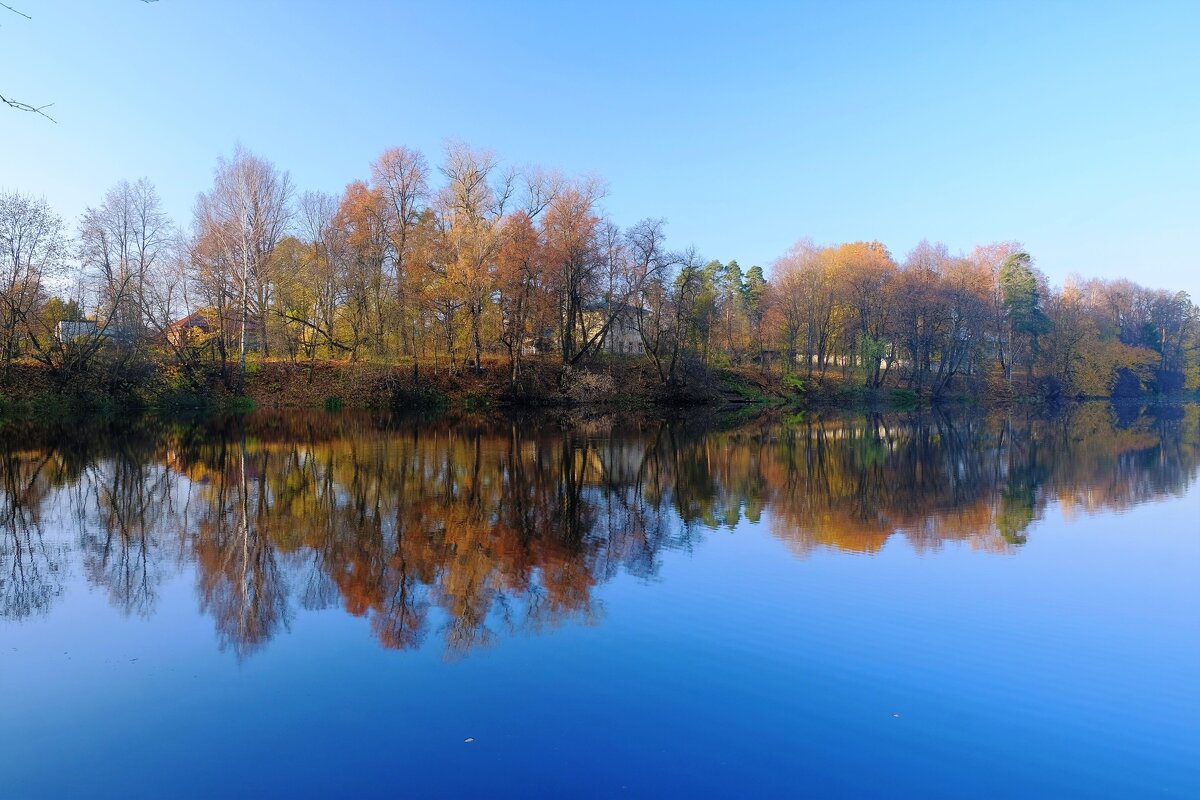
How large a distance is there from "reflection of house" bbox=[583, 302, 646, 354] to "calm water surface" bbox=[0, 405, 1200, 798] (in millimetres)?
32361

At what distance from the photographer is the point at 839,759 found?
4.89m

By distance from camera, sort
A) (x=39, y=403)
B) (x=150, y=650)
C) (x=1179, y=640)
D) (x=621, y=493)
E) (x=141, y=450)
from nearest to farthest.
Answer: (x=150, y=650) < (x=1179, y=640) < (x=621, y=493) < (x=141, y=450) < (x=39, y=403)

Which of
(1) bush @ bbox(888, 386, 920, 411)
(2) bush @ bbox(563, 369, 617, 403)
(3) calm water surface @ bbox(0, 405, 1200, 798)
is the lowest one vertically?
(3) calm water surface @ bbox(0, 405, 1200, 798)

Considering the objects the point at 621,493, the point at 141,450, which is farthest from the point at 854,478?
the point at 141,450

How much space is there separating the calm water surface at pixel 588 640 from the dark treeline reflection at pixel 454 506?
3.3 inches

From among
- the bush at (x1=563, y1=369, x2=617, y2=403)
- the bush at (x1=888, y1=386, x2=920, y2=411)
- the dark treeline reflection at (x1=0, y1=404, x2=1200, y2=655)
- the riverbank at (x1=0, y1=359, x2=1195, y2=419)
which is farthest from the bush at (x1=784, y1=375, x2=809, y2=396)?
the dark treeline reflection at (x1=0, y1=404, x2=1200, y2=655)

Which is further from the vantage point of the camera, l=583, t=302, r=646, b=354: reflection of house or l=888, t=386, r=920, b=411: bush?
l=888, t=386, r=920, b=411: bush

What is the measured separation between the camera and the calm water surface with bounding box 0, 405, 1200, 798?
479 centimetres

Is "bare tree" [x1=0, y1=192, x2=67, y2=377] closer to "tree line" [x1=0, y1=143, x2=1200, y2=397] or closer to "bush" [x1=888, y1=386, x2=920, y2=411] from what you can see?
"tree line" [x1=0, y1=143, x2=1200, y2=397]

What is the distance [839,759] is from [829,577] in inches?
171

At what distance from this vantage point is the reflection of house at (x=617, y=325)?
47.2m

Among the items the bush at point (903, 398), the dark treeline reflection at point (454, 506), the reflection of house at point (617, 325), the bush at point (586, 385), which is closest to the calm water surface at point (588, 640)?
the dark treeline reflection at point (454, 506)

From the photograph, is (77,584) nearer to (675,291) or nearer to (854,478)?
(854,478)

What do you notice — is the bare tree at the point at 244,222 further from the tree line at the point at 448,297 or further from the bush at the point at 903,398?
the bush at the point at 903,398
